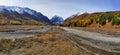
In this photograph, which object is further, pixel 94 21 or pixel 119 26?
pixel 94 21

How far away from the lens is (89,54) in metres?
23.8

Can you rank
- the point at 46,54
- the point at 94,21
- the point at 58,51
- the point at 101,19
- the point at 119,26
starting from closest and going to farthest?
the point at 46,54
the point at 58,51
the point at 119,26
the point at 101,19
the point at 94,21

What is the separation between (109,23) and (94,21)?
31567 millimetres

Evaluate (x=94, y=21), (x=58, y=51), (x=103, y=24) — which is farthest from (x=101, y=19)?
(x=58, y=51)

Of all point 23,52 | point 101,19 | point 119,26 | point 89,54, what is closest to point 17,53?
point 23,52

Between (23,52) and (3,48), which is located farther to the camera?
(3,48)

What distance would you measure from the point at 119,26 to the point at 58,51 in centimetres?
9211

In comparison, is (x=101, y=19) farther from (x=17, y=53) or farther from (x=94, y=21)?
(x=17, y=53)

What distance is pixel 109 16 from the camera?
132 meters

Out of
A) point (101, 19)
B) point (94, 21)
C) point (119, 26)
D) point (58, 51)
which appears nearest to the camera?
point (58, 51)

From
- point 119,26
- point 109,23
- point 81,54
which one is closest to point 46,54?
point 81,54

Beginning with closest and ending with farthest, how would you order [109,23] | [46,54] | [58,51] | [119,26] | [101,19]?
[46,54], [58,51], [119,26], [109,23], [101,19]

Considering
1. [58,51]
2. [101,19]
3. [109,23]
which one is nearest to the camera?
[58,51]

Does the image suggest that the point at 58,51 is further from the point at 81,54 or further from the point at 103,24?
the point at 103,24
